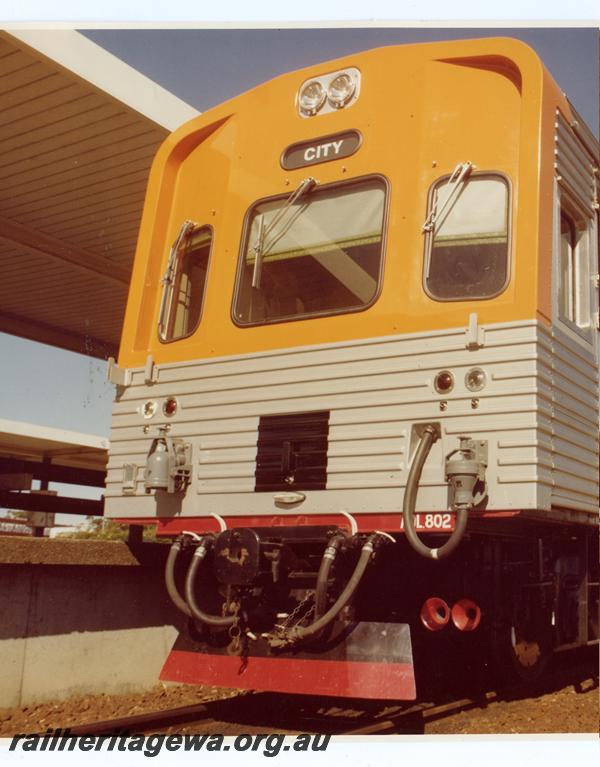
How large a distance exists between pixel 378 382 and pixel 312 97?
1938mm

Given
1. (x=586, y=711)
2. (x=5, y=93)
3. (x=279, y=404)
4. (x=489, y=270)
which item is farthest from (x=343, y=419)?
(x=5, y=93)

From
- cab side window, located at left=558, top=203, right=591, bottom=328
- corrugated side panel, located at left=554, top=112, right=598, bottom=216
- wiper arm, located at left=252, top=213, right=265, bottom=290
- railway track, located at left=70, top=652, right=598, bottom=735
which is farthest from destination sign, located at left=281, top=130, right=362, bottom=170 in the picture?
railway track, located at left=70, top=652, right=598, bottom=735

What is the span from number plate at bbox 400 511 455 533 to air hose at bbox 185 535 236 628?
1.03m

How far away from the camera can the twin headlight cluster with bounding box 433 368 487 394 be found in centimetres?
424

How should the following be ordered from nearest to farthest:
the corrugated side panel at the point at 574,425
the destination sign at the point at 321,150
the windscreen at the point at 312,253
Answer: the corrugated side panel at the point at 574,425
the windscreen at the point at 312,253
the destination sign at the point at 321,150


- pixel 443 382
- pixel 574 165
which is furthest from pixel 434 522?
pixel 574 165

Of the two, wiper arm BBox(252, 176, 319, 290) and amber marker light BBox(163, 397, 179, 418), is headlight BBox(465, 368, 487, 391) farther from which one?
amber marker light BBox(163, 397, 179, 418)

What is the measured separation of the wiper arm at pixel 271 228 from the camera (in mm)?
5234

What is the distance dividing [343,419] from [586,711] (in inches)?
90.6

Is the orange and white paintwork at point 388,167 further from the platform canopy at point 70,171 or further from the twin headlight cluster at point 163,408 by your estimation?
the platform canopy at point 70,171

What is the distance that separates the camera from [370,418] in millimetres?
4531

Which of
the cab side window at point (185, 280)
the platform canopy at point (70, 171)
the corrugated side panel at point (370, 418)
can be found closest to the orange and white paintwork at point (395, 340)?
the corrugated side panel at point (370, 418)

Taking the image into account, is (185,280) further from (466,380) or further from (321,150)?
(466,380)

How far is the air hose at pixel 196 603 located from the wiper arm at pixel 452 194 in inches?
79.7
